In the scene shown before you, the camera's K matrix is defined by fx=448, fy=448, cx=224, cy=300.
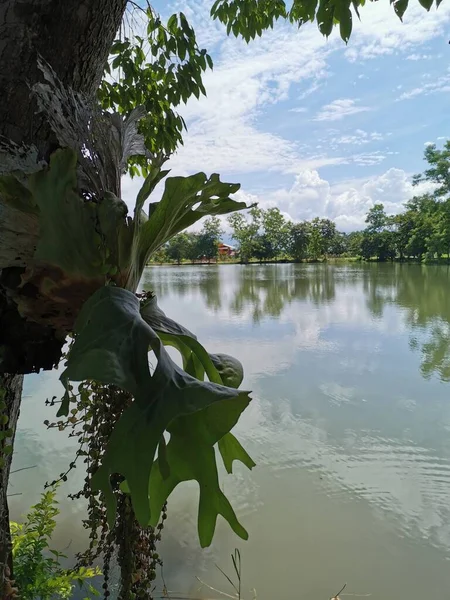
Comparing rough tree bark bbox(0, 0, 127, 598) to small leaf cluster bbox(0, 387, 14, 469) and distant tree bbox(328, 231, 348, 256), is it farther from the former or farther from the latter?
distant tree bbox(328, 231, 348, 256)

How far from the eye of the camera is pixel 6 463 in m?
0.93

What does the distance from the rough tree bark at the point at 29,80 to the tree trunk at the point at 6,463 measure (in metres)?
0.06

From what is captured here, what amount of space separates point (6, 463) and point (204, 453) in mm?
564

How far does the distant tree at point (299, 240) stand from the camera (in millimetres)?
40219

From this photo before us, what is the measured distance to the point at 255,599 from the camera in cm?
210

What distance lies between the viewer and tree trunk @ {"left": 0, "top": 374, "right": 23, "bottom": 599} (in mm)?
873

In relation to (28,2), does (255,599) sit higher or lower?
lower

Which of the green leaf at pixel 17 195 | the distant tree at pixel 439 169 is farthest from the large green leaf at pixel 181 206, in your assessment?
the distant tree at pixel 439 169

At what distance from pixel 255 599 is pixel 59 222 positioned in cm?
215

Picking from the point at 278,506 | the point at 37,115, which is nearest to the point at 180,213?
the point at 37,115

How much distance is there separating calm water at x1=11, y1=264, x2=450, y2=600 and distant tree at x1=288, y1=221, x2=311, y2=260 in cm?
3438

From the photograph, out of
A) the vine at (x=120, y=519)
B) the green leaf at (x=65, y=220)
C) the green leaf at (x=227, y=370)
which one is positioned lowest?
the vine at (x=120, y=519)

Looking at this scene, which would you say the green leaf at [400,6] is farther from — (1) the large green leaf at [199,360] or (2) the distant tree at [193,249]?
(2) the distant tree at [193,249]

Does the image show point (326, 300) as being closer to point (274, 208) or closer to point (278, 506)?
point (278, 506)
